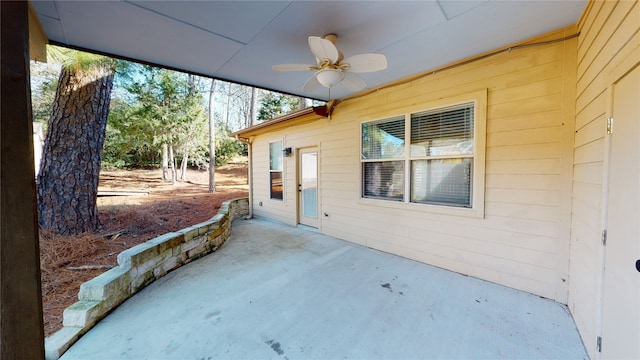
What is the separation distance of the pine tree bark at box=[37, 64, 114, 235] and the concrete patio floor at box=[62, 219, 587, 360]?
1.93 meters

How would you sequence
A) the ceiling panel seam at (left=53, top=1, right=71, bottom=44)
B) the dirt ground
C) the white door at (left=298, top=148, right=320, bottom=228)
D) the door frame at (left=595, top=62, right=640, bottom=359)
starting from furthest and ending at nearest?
the white door at (left=298, top=148, right=320, bottom=228), the dirt ground, the ceiling panel seam at (left=53, top=1, right=71, bottom=44), the door frame at (left=595, top=62, right=640, bottom=359)

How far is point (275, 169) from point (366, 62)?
4.36 metres

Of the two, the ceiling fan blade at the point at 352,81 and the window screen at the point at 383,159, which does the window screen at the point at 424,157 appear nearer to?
the window screen at the point at 383,159

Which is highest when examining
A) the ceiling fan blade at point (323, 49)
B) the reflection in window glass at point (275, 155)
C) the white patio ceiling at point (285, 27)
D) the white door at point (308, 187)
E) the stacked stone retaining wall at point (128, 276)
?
the white patio ceiling at point (285, 27)

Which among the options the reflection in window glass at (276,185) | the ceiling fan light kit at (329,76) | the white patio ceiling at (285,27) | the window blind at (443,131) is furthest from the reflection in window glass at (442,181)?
the reflection in window glass at (276,185)

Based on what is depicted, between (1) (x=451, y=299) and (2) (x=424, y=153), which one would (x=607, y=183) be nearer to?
(1) (x=451, y=299)

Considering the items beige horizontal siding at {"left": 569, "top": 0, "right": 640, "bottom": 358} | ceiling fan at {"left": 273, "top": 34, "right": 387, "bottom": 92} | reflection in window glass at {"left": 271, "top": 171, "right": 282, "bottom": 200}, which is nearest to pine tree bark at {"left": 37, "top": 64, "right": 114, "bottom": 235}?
ceiling fan at {"left": 273, "top": 34, "right": 387, "bottom": 92}

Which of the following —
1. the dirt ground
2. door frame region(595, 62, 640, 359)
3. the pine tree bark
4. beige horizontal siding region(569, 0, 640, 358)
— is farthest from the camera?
the pine tree bark

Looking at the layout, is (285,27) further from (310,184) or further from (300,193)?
(300,193)

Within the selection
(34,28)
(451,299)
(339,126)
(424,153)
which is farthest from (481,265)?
(34,28)

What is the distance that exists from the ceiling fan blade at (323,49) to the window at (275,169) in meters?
3.98

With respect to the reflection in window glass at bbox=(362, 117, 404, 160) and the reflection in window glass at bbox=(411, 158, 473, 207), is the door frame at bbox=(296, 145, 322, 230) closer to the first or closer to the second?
the reflection in window glass at bbox=(362, 117, 404, 160)

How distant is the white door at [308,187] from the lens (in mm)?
5199

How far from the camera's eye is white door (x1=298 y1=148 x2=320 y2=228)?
5.20 metres
